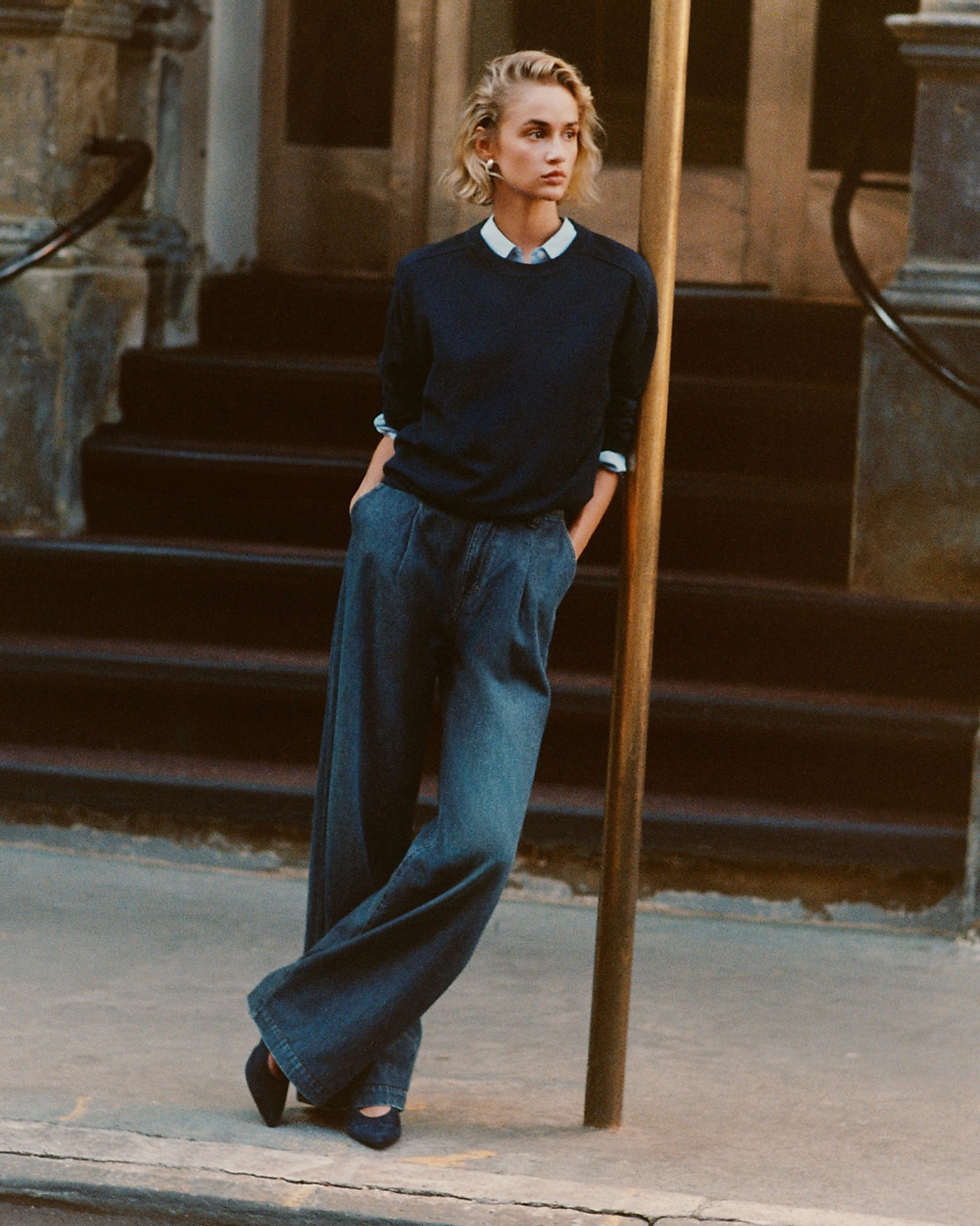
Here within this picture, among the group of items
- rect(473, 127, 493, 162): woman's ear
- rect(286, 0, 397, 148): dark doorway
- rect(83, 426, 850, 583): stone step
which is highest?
rect(286, 0, 397, 148): dark doorway

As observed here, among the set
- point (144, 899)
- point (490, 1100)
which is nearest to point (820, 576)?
point (144, 899)

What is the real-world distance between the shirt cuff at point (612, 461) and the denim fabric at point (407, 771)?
5.6 inches

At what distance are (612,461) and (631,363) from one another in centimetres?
18

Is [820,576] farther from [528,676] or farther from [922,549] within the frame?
[528,676]

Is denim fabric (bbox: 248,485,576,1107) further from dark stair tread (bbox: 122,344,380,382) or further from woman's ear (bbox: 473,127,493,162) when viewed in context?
dark stair tread (bbox: 122,344,380,382)

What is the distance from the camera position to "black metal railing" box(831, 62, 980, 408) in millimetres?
6051

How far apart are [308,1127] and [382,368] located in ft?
4.59

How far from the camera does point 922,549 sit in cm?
635

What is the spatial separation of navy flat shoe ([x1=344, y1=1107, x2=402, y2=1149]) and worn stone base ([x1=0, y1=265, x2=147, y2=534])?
3287 millimetres

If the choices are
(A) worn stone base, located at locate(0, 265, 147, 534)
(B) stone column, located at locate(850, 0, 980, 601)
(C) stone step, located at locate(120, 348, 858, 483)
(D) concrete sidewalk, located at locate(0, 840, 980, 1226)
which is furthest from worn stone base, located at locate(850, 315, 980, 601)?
(A) worn stone base, located at locate(0, 265, 147, 534)

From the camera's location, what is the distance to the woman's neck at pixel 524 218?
3.81 metres

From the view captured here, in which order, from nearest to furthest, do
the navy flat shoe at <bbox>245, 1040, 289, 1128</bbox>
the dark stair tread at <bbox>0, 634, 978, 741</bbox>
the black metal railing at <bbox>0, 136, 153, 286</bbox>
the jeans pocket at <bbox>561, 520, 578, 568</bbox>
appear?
1. the jeans pocket at <bbox>561, 520, 578, 568</bbox>
2. the navy flat shoe at <bbox>245, 1040, 289, 1128</bbox>
3. the dark stair tread at <bbox>0, 634, 978, 741</bbox>
4. the black metal railing at <bbox>0, 136, 153, 286</bbox>

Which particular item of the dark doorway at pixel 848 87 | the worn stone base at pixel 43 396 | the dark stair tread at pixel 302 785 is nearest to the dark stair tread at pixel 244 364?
the worn stone base at pixel 43 396

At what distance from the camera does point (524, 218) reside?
3.82 m
